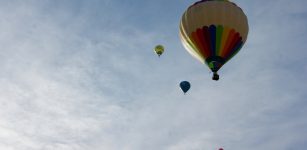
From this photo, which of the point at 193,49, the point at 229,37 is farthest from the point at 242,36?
the point at 193,49

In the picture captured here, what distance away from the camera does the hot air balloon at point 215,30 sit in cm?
5453

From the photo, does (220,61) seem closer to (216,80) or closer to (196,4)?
(216,80)

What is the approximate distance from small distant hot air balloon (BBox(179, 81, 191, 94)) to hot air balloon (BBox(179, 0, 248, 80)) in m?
8.44

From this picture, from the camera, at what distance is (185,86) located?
64062 millimetres

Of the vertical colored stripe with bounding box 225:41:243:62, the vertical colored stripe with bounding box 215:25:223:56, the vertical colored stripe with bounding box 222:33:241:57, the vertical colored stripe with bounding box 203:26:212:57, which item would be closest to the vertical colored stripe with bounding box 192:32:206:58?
the vertical colored stripe with bounding box 203:26:212:57

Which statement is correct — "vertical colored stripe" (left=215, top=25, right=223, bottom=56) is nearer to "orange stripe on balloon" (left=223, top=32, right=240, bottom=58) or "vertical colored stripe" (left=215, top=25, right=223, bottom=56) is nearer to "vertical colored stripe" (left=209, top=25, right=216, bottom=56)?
"vertical colored stripe" (left=209, top=25, right=216, bottom=56)

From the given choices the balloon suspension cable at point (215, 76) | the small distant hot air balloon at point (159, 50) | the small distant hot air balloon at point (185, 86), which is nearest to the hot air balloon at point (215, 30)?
the balloon suspension cable at point (215, 76)

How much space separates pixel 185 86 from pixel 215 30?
11020mm

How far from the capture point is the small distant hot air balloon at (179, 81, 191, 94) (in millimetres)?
63656

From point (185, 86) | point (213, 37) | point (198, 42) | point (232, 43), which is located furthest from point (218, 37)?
point (185, 86)

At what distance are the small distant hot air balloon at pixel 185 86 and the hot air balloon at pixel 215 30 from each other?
8.44 metres

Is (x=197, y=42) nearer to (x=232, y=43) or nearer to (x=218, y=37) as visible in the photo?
(x=218, y=37)

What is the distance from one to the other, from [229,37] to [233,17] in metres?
1.92

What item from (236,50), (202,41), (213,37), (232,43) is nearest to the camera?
(213,37)
